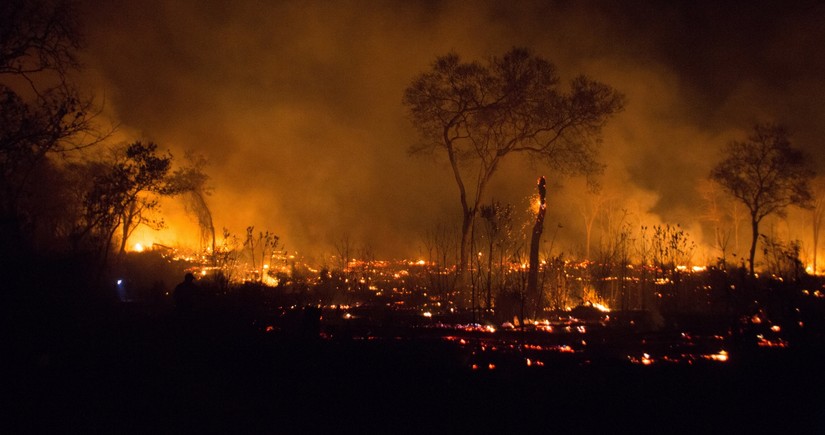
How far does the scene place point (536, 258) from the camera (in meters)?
14.1

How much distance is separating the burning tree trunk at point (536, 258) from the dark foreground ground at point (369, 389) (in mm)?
5204

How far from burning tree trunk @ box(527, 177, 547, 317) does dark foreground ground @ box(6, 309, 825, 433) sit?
5204 mm

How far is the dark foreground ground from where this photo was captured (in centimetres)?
527

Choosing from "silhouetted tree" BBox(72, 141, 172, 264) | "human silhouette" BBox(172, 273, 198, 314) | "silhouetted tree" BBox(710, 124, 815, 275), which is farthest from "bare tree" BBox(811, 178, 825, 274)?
"silhouetted tree" BBox(72, 141, 172, 264)

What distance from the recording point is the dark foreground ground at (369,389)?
5266 millimetres

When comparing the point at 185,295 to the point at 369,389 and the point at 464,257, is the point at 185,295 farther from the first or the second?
the point at 464,257

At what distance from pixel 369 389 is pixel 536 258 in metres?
8.75

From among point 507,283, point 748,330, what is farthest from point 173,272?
point 748,330

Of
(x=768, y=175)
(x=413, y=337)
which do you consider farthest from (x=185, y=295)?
(x=768, y=175)

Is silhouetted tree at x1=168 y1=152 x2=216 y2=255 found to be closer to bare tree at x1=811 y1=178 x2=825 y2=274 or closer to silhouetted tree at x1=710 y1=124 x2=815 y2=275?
silhouetted tree at x1=710 y1=124 x2=815 y2=275

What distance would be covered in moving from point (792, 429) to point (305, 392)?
17.0 ft

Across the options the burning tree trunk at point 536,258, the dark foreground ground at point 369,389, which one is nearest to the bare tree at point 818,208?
the burning tree trunk at point 536,258

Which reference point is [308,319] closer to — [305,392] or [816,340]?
[305,392]

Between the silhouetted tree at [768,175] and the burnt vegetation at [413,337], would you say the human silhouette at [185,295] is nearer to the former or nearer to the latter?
the burnt vegetation at [413,337]
